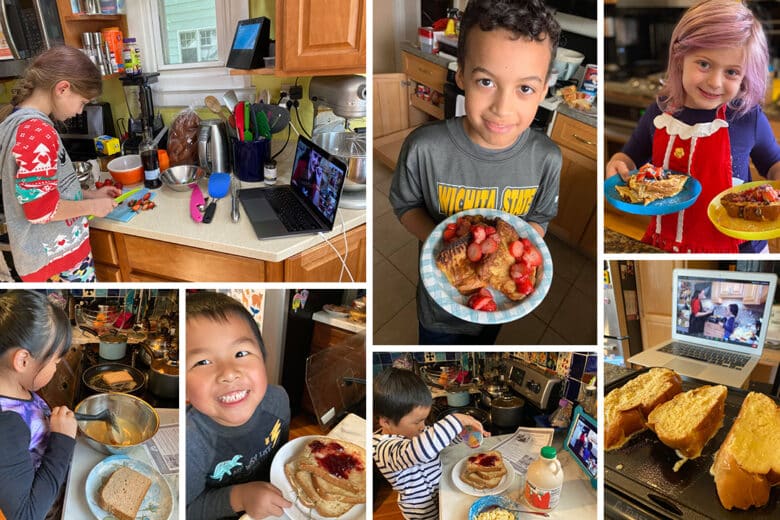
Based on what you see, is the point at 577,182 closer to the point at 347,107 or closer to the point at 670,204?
the point at 670,204

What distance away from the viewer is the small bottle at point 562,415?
4.25 feet

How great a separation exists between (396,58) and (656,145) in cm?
55

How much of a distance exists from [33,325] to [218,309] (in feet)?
1.35

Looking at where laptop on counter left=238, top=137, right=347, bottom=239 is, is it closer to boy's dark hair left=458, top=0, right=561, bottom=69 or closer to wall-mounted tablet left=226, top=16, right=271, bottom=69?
wall-mounted tablet left=226, top=16, right=271, bottom=69

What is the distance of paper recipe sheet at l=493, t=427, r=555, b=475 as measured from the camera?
1.30 m

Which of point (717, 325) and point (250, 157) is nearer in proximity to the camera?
point (717, 325)

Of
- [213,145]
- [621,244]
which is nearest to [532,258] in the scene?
[621,244]

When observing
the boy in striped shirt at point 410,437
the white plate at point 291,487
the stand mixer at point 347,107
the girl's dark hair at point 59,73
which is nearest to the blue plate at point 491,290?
the boy in striped shirt at point 410,437

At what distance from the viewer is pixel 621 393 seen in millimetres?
1335

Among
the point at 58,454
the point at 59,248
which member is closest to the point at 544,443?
the point at 58,454

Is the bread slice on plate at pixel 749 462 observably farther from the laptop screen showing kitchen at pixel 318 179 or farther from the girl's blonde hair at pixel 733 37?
the laptop screen showing kitchen at pixel 318 179

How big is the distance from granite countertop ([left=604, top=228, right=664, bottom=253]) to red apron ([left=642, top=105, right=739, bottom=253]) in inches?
1.9

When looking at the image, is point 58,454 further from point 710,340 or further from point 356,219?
point 710,340

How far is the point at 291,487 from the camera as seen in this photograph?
1307 millimetres
